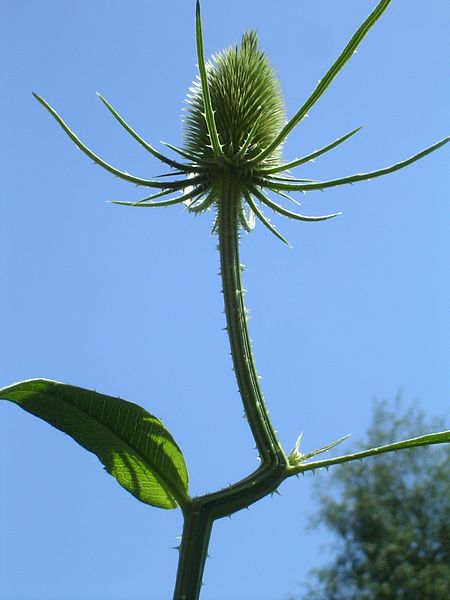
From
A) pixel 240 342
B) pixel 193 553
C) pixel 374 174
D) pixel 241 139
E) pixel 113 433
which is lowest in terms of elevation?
pixel 193 553

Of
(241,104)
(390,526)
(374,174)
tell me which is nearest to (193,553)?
(374,174)

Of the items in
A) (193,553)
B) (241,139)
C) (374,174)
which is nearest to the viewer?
(193,553)

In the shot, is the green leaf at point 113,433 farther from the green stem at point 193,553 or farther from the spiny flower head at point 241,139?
the spiny flower head at point 241,139

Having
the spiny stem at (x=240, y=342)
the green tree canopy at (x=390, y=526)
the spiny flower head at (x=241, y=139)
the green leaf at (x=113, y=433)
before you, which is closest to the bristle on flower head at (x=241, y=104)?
the spiny flower head at (x=241, y=139)

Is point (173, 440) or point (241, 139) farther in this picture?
point (241, 139)

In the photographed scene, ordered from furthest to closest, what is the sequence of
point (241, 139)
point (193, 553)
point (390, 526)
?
point (390, 526)
point (241, 139)
point (193, 553)

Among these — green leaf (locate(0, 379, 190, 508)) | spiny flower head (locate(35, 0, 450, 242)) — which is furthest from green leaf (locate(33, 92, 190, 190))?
green leaf (locate(0, 379, 190, 508))

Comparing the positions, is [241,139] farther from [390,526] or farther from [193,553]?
[390,526]

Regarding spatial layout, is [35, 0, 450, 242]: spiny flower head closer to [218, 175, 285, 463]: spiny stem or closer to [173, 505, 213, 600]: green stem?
[218, 175, 285, 463]: spiny stem
